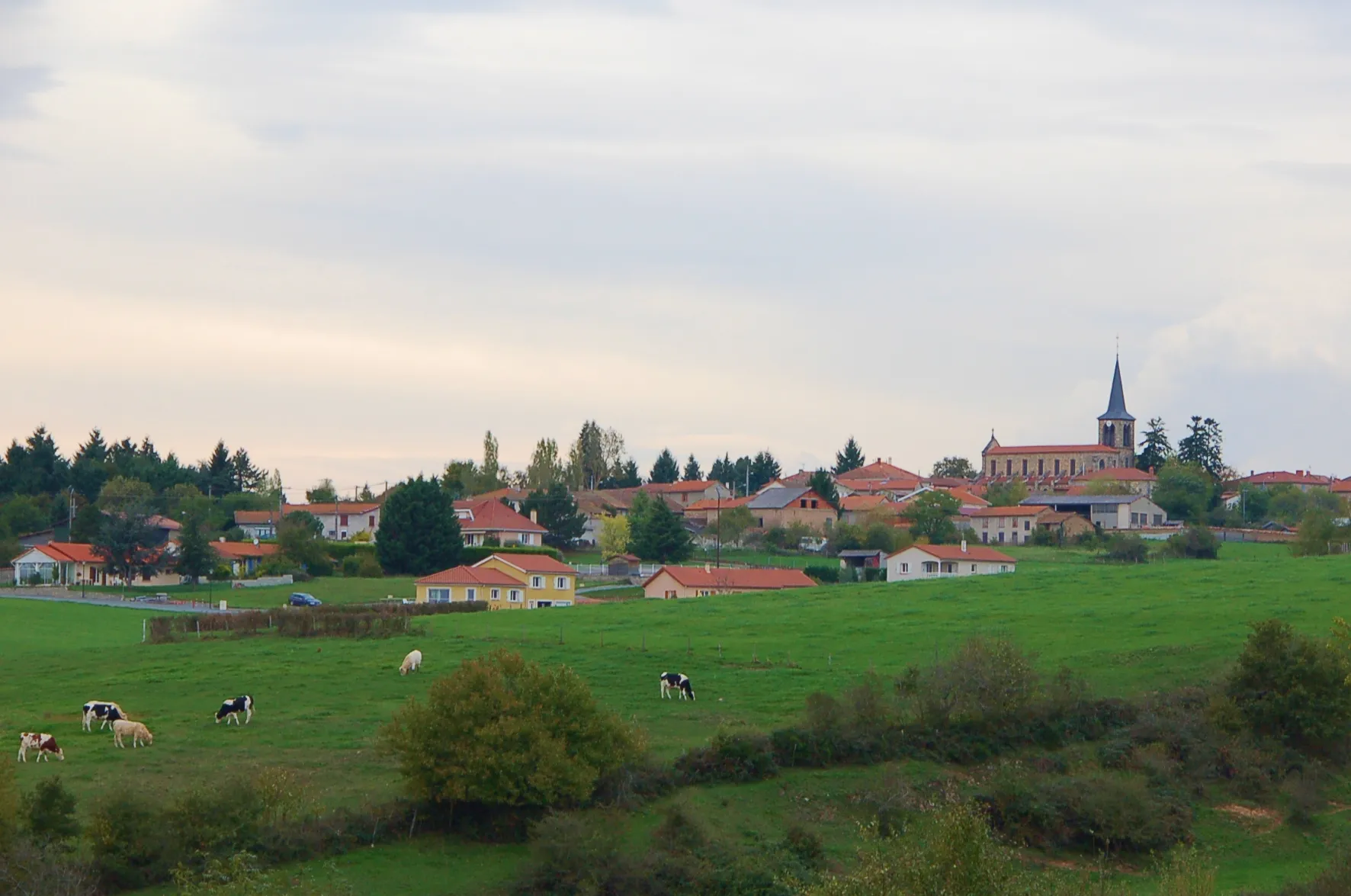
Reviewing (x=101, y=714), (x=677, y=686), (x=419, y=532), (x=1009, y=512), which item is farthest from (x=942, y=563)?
(x=101, y=714)

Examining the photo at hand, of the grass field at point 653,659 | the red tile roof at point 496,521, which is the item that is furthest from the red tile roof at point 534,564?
the red tile roof at point 496,521

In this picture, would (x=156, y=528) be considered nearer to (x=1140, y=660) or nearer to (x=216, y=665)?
(x=216, y=665)

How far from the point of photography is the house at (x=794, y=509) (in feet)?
436

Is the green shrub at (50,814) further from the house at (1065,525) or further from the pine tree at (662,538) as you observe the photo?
the house at (1065,525)

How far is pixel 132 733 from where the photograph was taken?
36562 millimetres

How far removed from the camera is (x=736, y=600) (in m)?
68.4

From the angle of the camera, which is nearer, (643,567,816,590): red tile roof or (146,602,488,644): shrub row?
(146,602,488,644): shrub row

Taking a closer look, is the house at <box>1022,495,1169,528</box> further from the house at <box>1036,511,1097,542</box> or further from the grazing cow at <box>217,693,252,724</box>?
the grazing cow at <box>217,693,252,724</box>

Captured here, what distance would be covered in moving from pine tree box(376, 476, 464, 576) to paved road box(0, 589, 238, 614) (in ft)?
54.9

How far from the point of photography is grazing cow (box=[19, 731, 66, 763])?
34656 millimetres

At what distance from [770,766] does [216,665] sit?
20.8 meters

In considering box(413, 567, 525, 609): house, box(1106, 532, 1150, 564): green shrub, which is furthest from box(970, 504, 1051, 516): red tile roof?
box(413, 567, 525, 609): house

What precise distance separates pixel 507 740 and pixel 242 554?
74.8 meters

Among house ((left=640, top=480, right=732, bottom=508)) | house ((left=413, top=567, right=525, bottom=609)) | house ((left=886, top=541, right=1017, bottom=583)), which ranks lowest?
house ((left=413, top=567, right=525, bottom=609))
